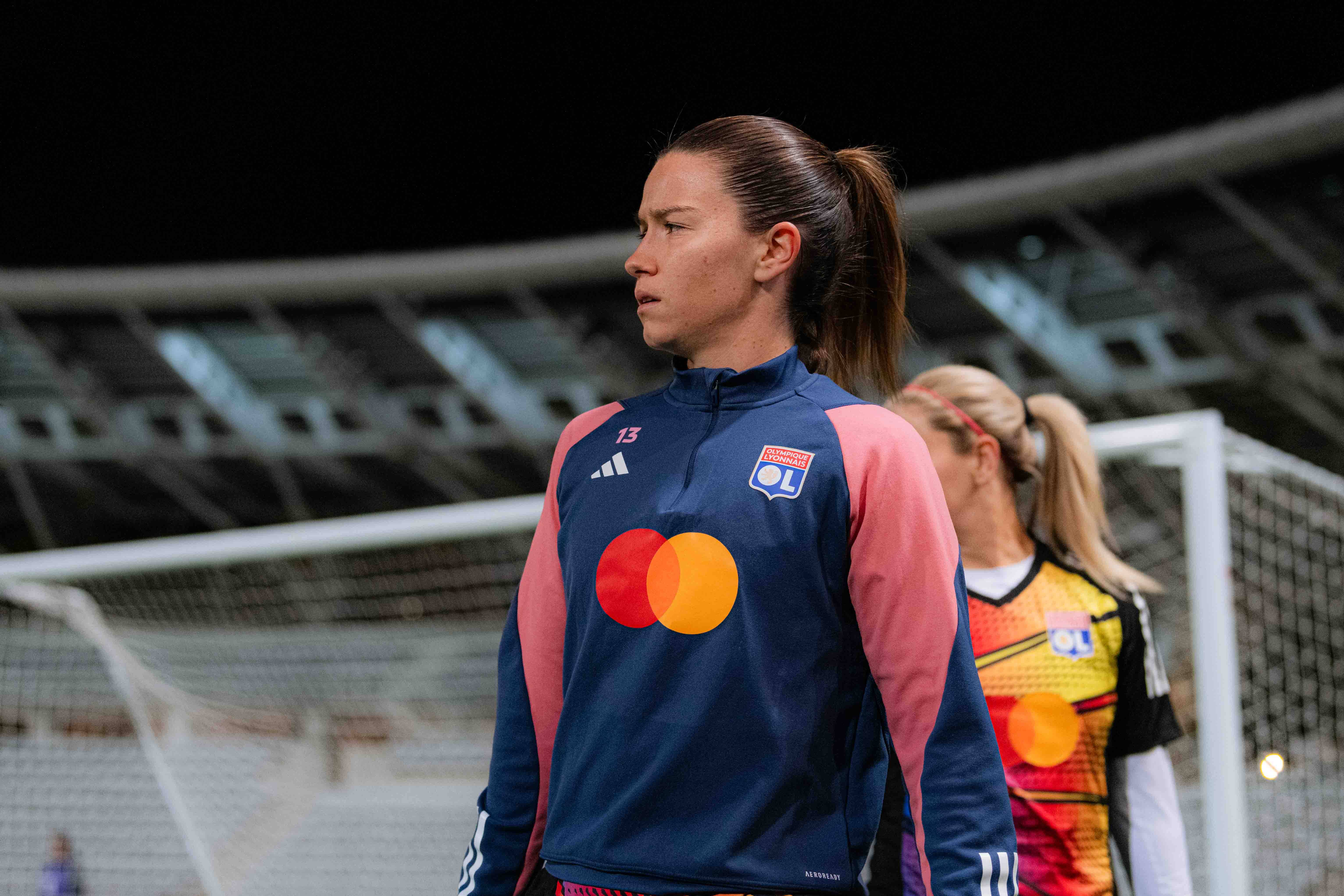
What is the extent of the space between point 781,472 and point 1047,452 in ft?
3.98

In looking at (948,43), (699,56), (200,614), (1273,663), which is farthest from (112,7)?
(1273,663)

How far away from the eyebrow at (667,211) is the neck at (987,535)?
1.03 m

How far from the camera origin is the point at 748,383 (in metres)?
1.10

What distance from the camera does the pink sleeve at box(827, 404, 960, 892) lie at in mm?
986

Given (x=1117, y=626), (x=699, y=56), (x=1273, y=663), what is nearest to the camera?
(x=1117, y=626)

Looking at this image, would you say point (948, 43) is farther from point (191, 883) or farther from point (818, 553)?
point (818, 553)

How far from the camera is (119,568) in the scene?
315 cm

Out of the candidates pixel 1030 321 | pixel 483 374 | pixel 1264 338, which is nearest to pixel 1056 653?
pixel 1264 338

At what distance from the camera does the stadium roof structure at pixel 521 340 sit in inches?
472

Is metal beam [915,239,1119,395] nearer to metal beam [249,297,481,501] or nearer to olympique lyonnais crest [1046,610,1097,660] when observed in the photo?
metal beam [249,297,481,501]

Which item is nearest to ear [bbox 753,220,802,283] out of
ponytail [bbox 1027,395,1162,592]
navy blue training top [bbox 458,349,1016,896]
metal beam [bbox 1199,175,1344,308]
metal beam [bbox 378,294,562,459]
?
navy blue training top [bbox 458,349,1016,896]

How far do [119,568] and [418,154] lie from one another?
13225mm

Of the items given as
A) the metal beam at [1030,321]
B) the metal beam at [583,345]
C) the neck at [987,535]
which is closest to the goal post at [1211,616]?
the neck at [987,535]

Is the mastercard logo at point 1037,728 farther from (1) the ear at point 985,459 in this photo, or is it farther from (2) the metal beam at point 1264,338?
(2) the metal beam at point 1264,338
